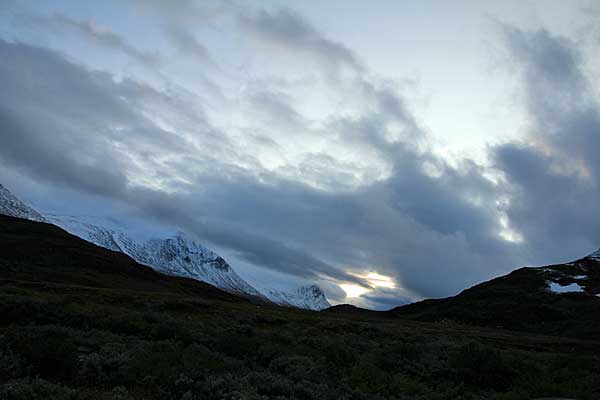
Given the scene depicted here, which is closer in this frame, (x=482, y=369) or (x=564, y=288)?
(x=482, y=369)

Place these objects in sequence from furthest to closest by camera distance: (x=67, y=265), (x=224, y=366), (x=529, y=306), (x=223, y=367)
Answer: (x=67, y=265) < (x=529, y=306) < (x=224, y=366) < (x=223, y=367)

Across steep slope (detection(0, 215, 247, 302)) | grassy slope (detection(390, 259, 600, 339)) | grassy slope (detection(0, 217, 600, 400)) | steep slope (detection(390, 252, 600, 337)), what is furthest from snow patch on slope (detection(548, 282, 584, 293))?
grassy slope (detection(0, 217, 600, 400))

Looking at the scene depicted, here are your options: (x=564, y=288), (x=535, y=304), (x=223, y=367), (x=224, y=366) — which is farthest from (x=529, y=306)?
(x=223, y=367)

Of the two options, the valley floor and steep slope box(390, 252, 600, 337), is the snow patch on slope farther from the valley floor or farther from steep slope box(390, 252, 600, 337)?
the valley floor

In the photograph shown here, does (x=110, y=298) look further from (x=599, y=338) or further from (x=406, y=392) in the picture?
(x=599, y=338)

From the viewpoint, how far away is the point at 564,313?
270ft

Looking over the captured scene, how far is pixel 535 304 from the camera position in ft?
300

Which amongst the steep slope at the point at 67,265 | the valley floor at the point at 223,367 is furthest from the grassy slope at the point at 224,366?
the steep slope at the point at 67,265

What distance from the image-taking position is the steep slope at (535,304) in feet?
254

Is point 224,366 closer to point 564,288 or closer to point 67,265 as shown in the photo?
point 67,265

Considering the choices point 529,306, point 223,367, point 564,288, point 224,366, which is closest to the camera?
point 223,367

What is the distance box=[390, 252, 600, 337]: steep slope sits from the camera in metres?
77.6

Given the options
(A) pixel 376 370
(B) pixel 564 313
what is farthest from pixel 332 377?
(B) pixel 564 313

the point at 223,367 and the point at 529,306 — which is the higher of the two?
the point at 529,306
